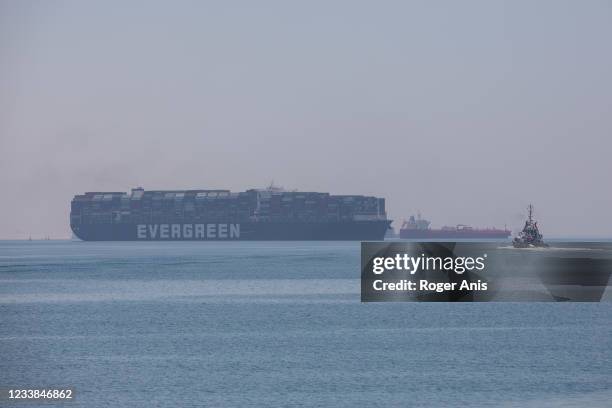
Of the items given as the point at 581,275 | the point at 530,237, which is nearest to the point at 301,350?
the point at 581,275

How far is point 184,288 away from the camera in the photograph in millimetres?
103750

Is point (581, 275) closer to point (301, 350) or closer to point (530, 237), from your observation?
point (301, 350)

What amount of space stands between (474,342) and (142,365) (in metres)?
18.4

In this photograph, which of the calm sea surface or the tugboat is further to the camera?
the tugboat

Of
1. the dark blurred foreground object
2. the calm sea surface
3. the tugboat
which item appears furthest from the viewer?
the tugboat

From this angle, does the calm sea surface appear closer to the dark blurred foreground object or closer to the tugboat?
the dark blurred foreground object

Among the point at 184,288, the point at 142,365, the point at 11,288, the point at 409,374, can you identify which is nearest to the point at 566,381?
the point at 409,374

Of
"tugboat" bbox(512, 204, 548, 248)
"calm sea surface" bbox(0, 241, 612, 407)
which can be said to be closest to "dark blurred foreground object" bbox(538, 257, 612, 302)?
"calm sea surface" bbox(0, 241, 612, 407)

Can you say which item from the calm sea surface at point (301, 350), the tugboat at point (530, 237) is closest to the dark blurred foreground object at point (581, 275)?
the calm sea surface at point (301, 350)

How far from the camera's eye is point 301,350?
52.3 meters

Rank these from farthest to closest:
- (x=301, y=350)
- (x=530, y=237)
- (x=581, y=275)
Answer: (x=530, y=237) → (x=301, y=350) → (x=581, y=275)

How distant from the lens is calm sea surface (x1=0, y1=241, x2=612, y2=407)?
39656 mm

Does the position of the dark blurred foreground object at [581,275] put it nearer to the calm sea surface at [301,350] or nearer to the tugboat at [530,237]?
the calm sea surface at [301,350]

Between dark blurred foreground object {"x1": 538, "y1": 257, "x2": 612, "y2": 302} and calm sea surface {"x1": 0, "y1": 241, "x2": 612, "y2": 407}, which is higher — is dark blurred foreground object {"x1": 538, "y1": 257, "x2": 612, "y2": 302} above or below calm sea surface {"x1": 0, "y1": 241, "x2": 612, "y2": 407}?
above
